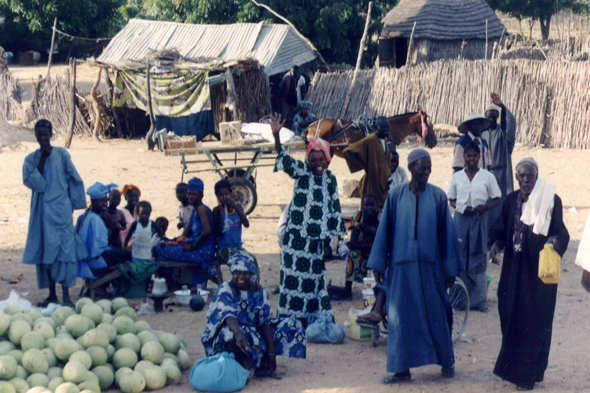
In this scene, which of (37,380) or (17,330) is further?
(17,330)

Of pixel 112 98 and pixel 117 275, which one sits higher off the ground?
pixel 112 98

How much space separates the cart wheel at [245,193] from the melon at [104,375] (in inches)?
218

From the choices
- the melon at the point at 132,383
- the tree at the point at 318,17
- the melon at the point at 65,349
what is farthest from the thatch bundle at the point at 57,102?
the melon at the point at 132,383

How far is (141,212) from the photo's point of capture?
7.11 metres

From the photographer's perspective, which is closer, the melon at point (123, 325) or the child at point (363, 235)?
the melon at point (123, 325)

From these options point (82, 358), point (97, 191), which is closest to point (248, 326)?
point (82, 358)

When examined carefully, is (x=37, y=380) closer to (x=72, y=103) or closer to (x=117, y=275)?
(x=117, y=275)

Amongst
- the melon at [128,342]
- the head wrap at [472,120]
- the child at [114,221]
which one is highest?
the head wrap at [472,120]

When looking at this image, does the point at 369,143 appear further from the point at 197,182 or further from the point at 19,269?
the point at 19,269

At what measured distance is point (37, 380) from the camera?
4535 millimetres

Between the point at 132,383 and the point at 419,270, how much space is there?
188 cm

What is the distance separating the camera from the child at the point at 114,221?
7.24 meters

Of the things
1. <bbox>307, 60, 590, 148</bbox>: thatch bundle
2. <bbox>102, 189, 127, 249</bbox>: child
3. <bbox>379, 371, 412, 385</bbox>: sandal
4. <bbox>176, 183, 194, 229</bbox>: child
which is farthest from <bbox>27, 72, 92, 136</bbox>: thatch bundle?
<bbox>379, 371, 412, 385</bbox>: sandal

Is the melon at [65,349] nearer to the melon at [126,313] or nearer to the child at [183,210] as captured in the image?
the melon at [126,313]
